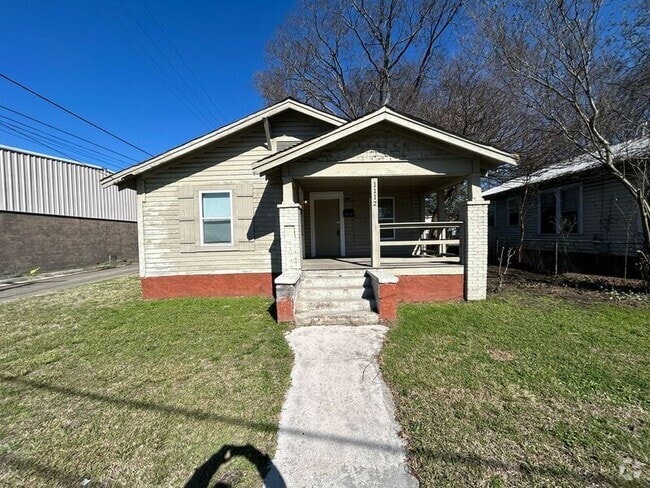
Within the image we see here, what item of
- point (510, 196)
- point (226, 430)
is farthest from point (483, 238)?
point (510, 196)

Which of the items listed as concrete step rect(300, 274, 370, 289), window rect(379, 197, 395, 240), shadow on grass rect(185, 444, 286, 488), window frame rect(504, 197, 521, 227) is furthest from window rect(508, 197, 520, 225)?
shadow on grass rect(185, 444, 286, 488)

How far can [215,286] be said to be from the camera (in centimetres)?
803

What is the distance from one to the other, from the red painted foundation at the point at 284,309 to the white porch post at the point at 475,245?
3.84 m

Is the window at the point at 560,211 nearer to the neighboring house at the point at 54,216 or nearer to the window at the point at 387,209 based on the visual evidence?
the window at the point at 387,209

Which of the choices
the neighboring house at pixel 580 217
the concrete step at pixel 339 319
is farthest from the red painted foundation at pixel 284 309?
the neighboring house at pixel 580 217

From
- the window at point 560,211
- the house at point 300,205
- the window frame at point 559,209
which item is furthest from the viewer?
the window at point 560,211

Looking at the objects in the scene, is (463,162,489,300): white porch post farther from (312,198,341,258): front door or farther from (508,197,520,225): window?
(508,197,520,225): window

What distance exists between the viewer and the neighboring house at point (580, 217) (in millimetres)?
9398

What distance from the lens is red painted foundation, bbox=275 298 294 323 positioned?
555 centimetres

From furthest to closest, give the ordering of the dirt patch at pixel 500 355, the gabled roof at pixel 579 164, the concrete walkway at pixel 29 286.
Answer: the concrete walkway at pixel 29 286 < the gabled roof at pixel 579 164 < the dirt patch at pixel 500 355

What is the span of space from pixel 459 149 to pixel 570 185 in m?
7.91

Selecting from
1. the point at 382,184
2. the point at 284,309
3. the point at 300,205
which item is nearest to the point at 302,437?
the point at 284,309

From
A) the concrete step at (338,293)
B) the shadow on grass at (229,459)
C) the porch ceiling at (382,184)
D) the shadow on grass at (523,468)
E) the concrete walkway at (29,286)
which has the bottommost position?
the concrete walkway at (29,286)

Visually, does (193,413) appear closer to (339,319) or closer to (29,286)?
(339,319)
